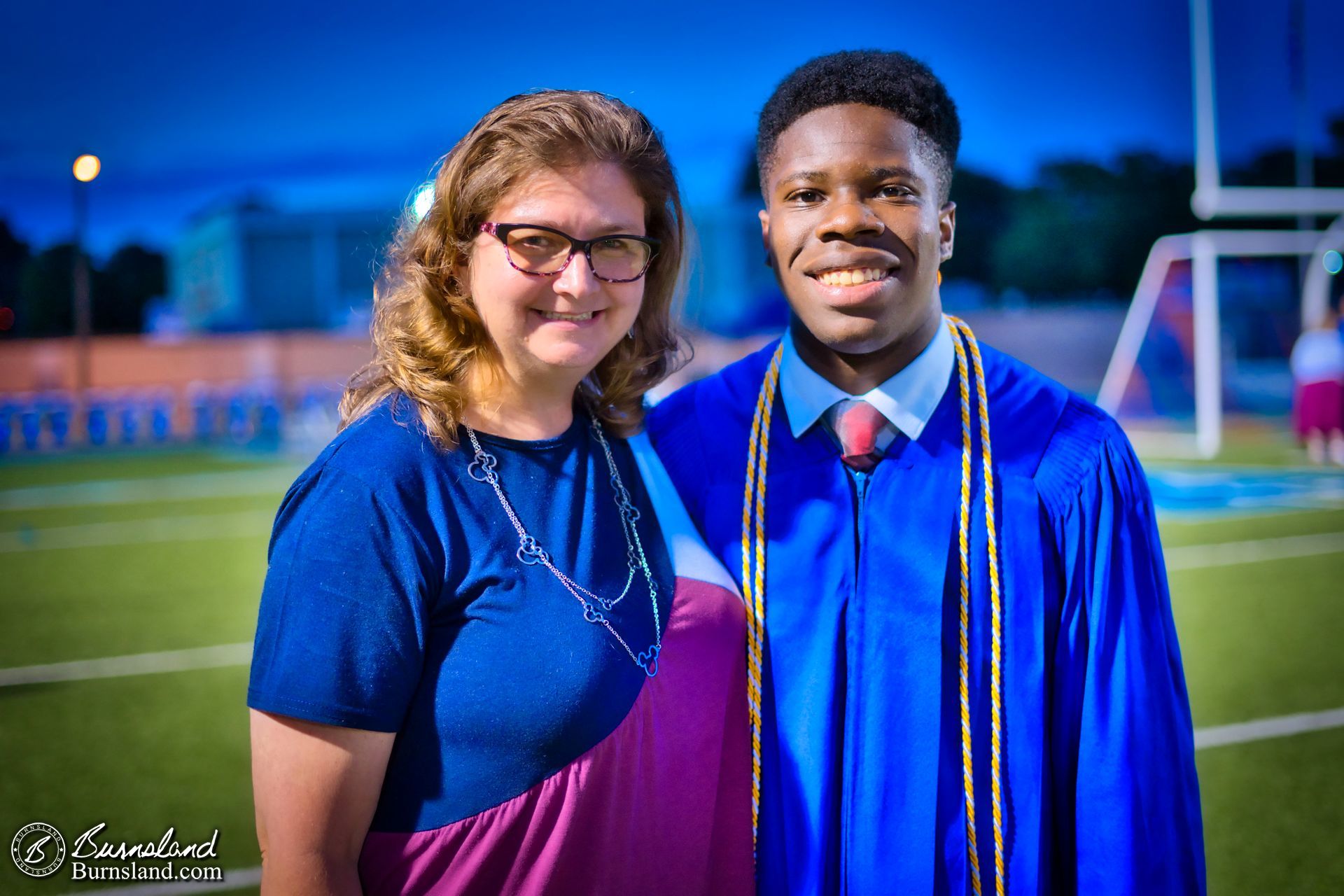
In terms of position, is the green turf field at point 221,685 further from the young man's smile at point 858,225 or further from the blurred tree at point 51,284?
the young man's smile at point 858,225

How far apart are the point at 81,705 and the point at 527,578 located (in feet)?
16.0

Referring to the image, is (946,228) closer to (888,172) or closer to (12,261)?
(888,172)

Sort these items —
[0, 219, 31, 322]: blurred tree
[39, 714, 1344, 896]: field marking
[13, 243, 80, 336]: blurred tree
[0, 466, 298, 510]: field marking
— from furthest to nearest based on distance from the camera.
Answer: [0, 466, 298, 510]: field marking, [0, 219, 31, 322]: blurred tree, [13, 243, 80, 336]: blurred tree, [39, 714, 1344, 896]: field marking

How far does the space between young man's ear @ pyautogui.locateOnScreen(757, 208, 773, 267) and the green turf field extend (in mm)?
2752

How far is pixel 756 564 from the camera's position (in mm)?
1960

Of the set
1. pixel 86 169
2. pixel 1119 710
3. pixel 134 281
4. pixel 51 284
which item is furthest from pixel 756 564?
pixel 134 281

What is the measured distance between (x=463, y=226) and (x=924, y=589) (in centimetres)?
94

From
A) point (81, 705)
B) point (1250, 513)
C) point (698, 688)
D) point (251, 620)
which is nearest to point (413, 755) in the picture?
point (698, 688)

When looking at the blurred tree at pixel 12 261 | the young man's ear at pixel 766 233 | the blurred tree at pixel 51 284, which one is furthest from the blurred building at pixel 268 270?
the young man's ear at pixel 766 233

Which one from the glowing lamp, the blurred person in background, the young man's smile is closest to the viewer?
the young man's smile

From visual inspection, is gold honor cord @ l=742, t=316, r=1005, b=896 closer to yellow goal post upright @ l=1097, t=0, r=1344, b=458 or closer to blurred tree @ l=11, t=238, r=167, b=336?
blurred tree @ l=11, t=238, r=167, b=336

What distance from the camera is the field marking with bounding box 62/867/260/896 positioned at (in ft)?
12.3

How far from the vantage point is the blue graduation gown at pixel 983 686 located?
5.85 ft

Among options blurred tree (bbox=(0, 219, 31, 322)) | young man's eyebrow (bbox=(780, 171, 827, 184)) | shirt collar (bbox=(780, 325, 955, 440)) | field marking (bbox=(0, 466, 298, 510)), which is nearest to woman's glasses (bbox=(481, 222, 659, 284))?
young man's eyebrow (bbox=(780, 171, 827, 184))
